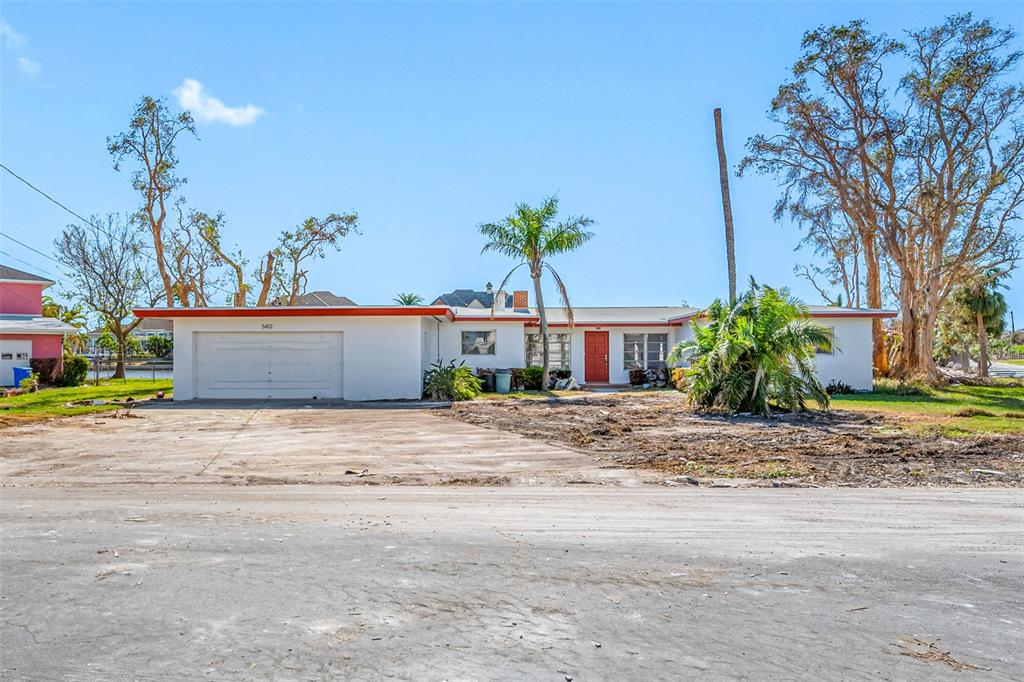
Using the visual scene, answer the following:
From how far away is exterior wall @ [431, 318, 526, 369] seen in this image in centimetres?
2566

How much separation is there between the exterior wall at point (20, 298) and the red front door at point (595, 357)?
26.3m

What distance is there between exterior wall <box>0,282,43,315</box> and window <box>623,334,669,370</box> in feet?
91.2

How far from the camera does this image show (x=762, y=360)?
51.8 feet

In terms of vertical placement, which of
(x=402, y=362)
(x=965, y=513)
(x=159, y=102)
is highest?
A: (x=159, y=102)

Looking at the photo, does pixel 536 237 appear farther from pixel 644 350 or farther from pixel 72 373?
pixel 72 373

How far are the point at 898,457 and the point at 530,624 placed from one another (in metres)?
8.13

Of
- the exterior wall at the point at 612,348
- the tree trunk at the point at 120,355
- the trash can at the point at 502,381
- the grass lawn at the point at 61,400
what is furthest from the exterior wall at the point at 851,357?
the tree trunk at the point at 120,355

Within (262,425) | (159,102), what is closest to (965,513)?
(262,425)

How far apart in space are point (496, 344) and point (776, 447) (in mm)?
15421

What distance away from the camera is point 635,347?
2753 cm

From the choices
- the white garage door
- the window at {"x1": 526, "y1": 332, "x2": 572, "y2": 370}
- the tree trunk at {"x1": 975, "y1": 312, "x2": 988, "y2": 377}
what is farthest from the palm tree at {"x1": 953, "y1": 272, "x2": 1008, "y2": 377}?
the white garage door

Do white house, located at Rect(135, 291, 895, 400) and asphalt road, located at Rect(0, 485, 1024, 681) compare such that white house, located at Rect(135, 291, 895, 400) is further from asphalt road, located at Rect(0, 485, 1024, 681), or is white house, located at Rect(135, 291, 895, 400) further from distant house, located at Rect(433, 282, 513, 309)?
distant house, located at Rect(433, 282, 513, 309)

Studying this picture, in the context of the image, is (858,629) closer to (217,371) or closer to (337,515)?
(337,515)

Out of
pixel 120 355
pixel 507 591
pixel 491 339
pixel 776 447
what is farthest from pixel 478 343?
pixel 507 591
